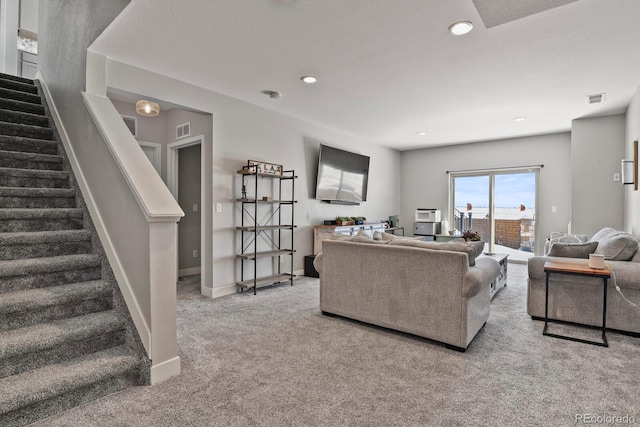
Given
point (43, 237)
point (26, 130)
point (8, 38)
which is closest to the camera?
point (43, 237)

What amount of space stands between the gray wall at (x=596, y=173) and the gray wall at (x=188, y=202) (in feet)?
19.5

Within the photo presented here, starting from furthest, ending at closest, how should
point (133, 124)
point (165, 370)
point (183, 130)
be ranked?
point (133, 124) < point (183, 130) < point (165, 370)

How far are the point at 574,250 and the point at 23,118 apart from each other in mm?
5674

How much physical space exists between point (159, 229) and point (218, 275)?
90.9 inches

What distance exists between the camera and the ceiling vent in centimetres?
409

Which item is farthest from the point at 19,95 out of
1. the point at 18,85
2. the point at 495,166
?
the point at 495,166

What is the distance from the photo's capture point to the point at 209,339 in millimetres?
2719

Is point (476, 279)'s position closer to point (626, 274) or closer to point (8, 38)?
point (626, 274)

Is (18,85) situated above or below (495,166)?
above

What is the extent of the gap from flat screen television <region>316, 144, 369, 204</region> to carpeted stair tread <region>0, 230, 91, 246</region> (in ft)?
11.6

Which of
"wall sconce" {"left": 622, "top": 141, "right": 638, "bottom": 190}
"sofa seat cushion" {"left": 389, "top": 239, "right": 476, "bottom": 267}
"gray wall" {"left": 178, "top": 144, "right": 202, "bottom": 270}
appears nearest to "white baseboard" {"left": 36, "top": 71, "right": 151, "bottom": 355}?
"gray wall" {"left": 178, "top": 144, "right": 202, "bottom": 270}

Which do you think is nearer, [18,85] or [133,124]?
[18,85]

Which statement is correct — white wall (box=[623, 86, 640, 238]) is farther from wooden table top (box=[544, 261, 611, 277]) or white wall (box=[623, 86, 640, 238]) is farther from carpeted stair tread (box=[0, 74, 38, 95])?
carpeted stair tread (box=[0, 74, 38, 95])

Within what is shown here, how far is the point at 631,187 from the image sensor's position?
430cm
